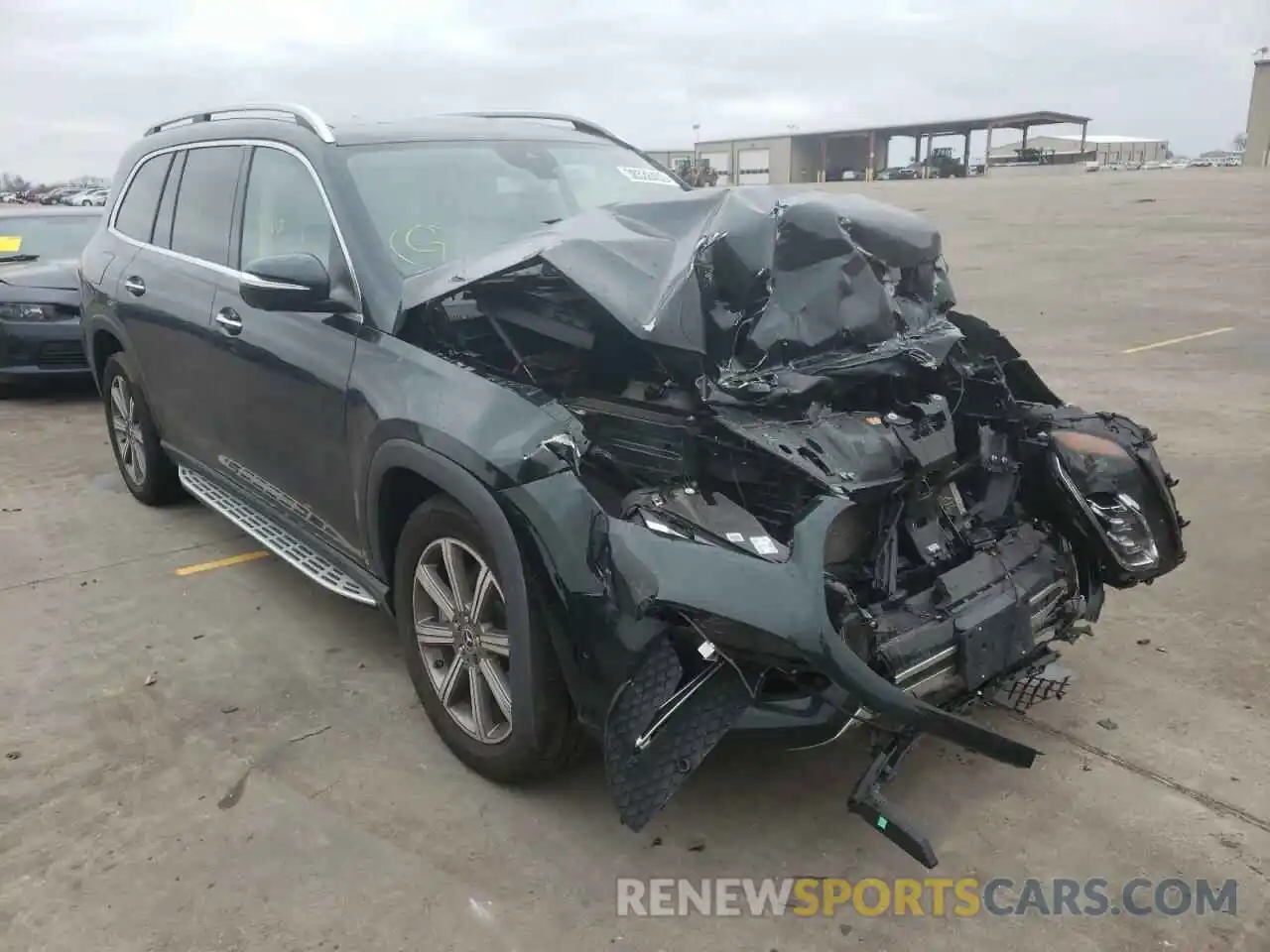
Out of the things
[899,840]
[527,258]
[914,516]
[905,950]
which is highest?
[527,258]

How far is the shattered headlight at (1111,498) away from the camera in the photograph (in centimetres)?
330

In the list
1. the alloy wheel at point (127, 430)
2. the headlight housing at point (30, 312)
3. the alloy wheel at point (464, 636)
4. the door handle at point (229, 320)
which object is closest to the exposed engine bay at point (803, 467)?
the alloy wheel at point (464, 636)

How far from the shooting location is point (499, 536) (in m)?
2.70

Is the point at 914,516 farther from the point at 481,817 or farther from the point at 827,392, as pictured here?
the point at 481,817

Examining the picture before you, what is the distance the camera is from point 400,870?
8.93 ft

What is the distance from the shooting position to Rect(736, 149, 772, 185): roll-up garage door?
6506cm

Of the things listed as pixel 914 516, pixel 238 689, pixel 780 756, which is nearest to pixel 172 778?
pixel 238 689

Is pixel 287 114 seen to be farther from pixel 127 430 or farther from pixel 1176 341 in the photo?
pixel 1176 341

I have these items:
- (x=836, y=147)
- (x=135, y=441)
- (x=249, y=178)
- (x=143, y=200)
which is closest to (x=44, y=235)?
(x=135, y=441)

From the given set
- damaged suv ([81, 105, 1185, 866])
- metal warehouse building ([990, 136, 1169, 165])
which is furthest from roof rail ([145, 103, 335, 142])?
metal warehouse building ([990, 136, 1169, 165])

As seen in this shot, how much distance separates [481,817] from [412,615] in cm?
70

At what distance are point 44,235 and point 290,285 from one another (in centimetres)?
806

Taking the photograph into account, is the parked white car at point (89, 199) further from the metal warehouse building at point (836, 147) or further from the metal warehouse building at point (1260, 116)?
the metal warehouse building at point (1260, 116)
